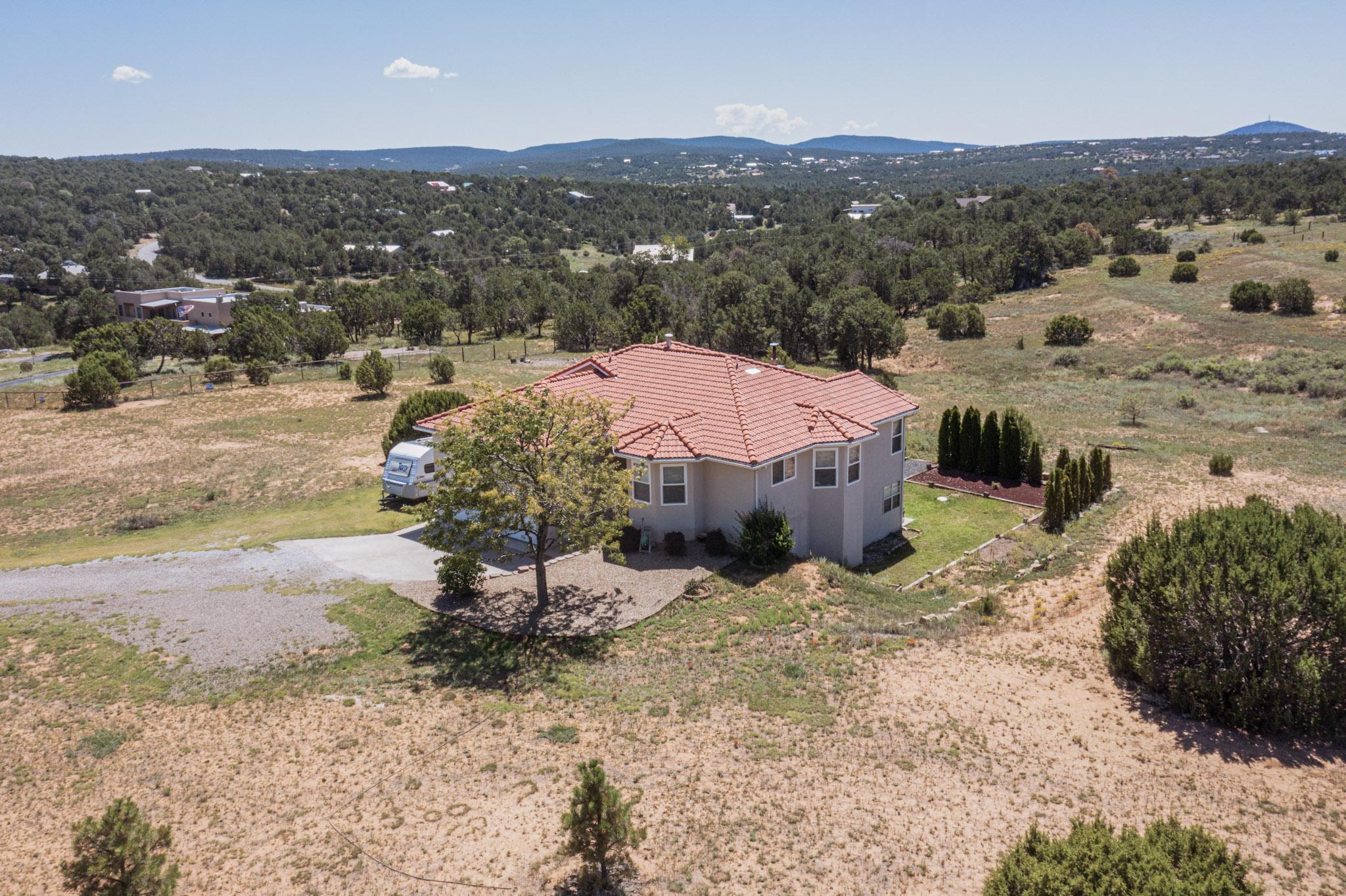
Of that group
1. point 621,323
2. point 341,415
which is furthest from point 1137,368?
point 341,415

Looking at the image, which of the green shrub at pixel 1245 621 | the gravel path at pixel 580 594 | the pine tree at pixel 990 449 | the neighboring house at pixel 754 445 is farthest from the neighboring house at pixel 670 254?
the green shrub at pixel 1245 621

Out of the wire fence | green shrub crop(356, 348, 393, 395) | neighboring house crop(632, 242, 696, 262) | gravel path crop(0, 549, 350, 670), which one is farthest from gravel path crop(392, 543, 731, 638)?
neighboring house crop(632, 242, 696, 262)

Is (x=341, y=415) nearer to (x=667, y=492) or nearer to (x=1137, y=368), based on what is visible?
(x=667, y=492)

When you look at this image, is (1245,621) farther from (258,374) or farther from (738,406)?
(258,374)

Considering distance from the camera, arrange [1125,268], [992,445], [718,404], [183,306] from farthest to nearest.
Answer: [183,306] → [1125,268] → [992,445] → [718,404]

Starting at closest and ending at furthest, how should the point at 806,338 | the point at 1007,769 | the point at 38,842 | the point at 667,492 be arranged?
the point at 38,842
the point at 1007,769
the point at 667,492
the point at 806,338

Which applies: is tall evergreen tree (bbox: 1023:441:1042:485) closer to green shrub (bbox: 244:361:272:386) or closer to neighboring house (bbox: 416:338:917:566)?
neighboring house (bbox: 416:338:917:566)

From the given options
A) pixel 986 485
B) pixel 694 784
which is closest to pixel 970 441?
pixel 986 485
